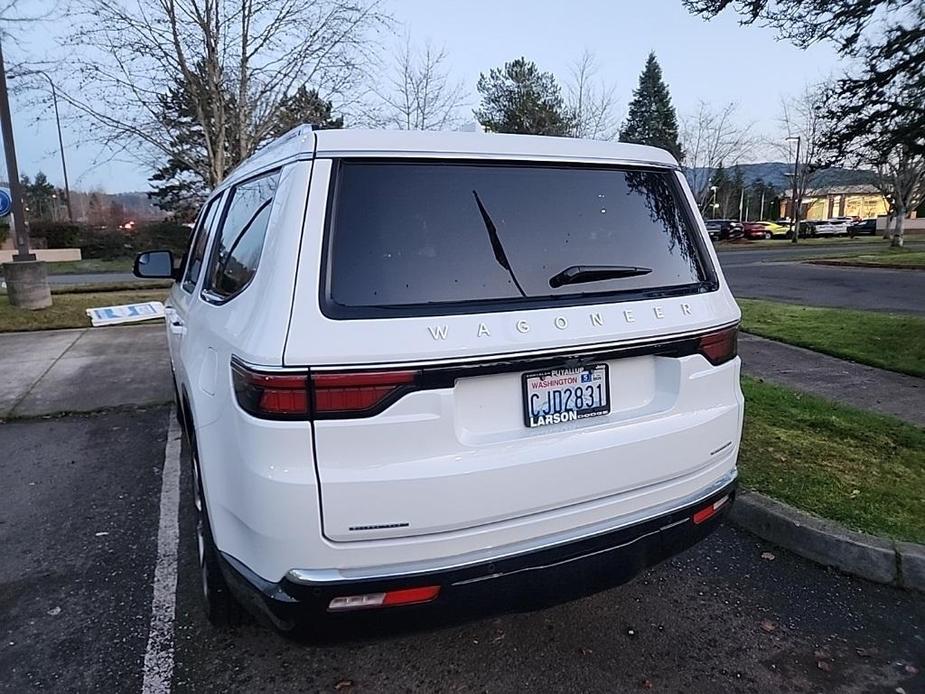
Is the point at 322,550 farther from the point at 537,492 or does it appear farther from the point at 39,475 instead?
the point at 39,475

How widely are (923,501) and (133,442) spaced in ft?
17.8

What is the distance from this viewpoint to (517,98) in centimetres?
3672

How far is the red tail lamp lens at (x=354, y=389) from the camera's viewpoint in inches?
71.5

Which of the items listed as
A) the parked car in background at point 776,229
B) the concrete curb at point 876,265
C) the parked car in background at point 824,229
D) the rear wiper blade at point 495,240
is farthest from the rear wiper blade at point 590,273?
the parked car in background at point 824,229

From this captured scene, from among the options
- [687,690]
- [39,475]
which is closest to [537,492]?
[687,690]

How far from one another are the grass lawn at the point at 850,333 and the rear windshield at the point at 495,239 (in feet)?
18.5

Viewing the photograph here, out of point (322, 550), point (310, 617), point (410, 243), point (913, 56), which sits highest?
point (913, 56)

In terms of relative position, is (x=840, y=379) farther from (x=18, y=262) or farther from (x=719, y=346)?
(x=18, y=262)

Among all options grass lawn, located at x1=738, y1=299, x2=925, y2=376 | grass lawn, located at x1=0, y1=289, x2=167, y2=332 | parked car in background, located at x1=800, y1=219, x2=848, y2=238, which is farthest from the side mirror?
parked car in background, located at x1=800, y1=219, x2=848, y2=238

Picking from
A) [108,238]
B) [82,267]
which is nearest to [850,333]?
[82,267]

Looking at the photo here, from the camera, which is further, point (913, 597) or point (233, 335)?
point (913, 597)

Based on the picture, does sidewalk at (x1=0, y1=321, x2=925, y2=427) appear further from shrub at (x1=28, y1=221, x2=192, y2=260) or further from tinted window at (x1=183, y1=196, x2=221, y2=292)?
shrub at (x1=28, y1=221, x2=192, y2=260)

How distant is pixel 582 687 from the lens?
2396 millimetres

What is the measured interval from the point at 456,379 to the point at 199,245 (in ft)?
9.13
